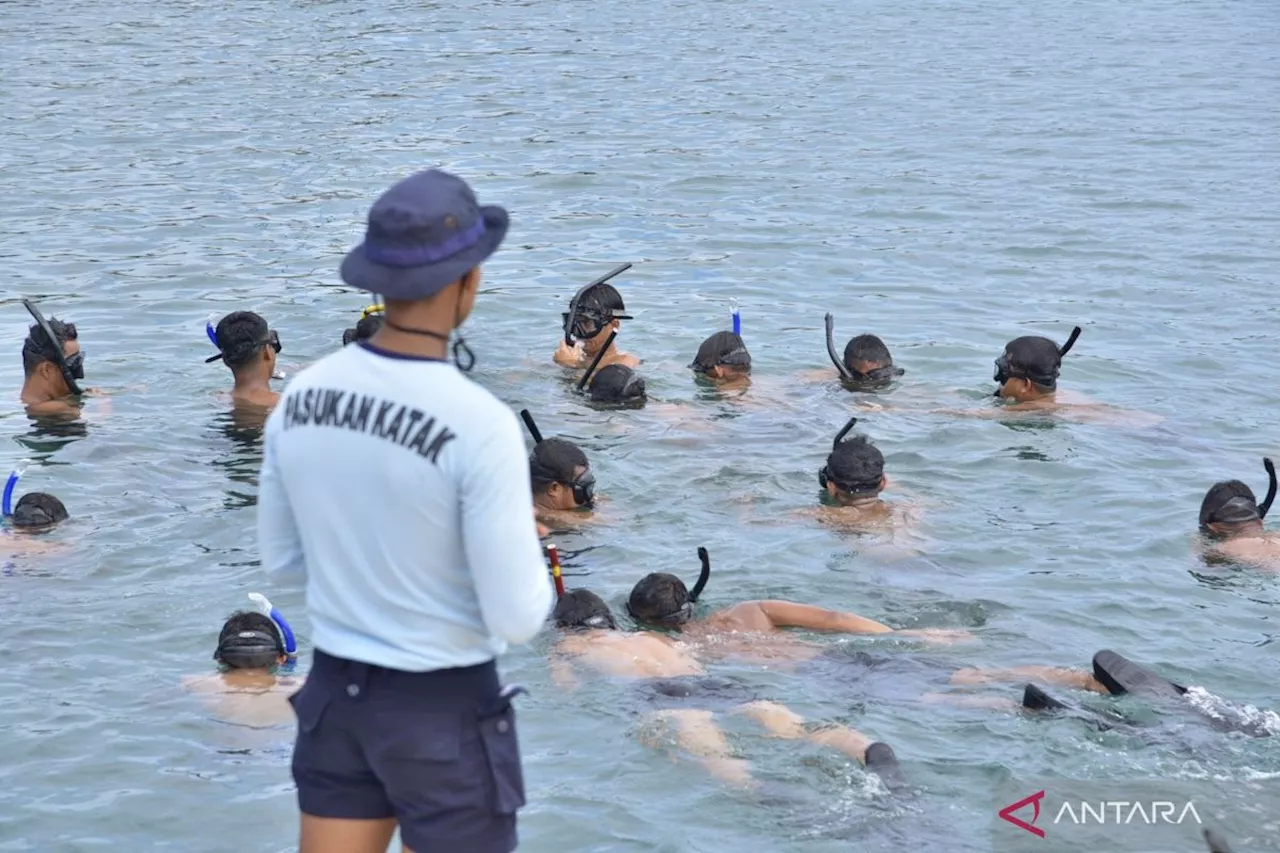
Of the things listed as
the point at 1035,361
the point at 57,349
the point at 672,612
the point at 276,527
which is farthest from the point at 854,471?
the point at 276,527

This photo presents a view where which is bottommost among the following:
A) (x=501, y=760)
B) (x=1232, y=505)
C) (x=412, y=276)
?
(x=1232, y=505)

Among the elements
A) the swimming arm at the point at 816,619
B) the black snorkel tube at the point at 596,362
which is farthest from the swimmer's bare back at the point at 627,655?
the black snorkel tube at the point at 596,362

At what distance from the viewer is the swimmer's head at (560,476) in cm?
814

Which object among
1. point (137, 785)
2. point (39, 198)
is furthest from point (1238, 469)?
point (39, 198)

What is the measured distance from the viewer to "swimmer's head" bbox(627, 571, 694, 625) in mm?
7105

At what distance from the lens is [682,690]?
21.5 feet

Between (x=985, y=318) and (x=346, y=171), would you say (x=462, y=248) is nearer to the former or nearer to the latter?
(x=985, y=318)

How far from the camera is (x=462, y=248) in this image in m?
3.24

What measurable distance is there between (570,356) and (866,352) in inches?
79.6

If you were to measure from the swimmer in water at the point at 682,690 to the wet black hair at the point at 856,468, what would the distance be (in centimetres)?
185

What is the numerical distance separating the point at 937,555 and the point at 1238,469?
2374 millimetres

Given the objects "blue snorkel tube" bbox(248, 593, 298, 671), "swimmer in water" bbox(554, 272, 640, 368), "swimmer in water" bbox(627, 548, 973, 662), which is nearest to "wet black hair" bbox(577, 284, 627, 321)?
"swimmer in water" bbox(554, 272, 640, 368)

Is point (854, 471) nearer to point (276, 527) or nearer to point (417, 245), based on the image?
point (276, 527)

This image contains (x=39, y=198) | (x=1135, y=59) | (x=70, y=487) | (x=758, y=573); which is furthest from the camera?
(x=1135, y=59)
